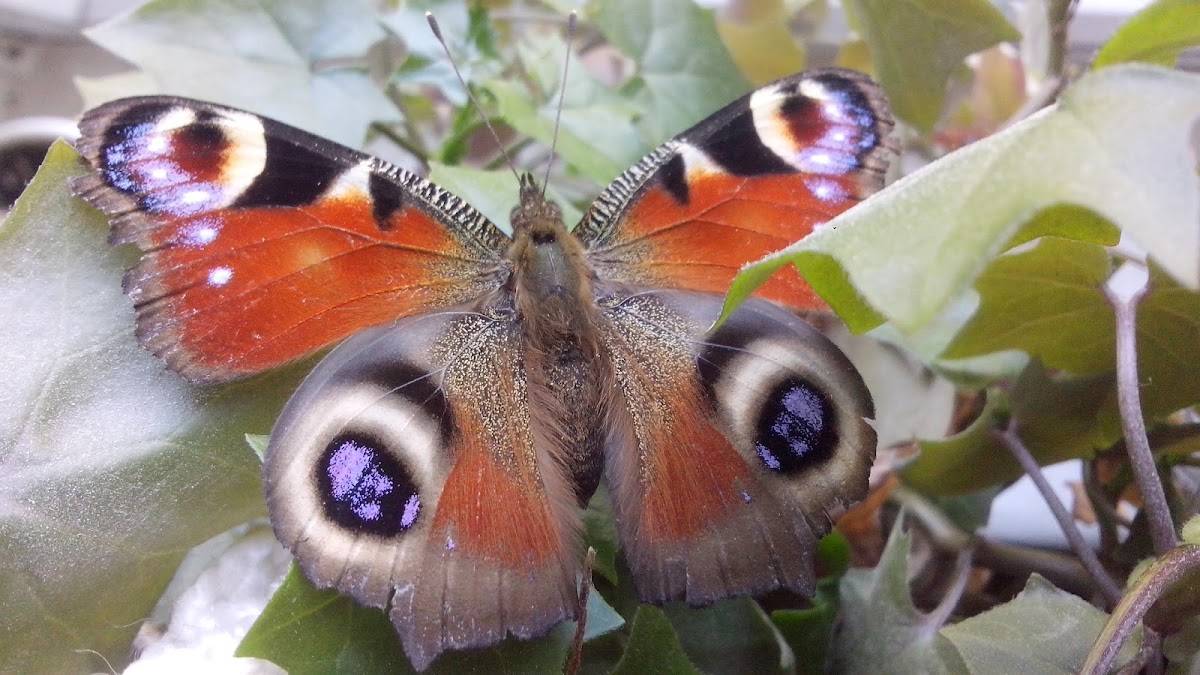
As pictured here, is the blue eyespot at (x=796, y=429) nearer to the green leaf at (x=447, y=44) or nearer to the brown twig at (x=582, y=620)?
the brown twig at (x=582, y=620)

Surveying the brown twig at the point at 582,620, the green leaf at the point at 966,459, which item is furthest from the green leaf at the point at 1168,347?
the brown twig at the point at 582,620

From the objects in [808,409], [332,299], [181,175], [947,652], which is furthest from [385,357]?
[947,652]

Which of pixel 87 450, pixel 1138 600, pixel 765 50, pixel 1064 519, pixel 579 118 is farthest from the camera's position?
pixel 765 50

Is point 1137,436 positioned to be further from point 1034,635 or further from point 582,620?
point 582,620

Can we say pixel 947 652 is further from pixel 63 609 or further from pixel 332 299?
pixel 63 609

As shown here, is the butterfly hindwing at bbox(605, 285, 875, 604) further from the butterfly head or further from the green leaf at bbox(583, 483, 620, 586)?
the butterfly head

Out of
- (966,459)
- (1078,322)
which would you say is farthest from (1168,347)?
(966,459)

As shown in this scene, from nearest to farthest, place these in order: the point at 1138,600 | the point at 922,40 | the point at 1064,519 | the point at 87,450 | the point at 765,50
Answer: the point at 1138,600 < the point at 87,450 < the point at 1064,519 < the point at 922,40 < the point at 765,50
